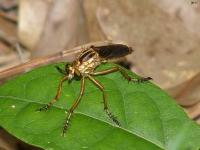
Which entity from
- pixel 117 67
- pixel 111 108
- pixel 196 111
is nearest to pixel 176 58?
pixel 196 111

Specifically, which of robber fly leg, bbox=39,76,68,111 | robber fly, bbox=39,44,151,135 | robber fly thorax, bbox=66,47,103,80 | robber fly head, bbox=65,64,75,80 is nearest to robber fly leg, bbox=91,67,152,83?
robber fly, bbox=39,44,151,135

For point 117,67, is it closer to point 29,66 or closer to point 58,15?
point 29,66

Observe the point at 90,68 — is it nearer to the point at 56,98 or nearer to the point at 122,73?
the point at 122,73

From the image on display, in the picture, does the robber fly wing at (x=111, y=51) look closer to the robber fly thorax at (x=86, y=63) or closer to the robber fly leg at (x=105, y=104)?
the robber fly thorax at (x=86, y=63)

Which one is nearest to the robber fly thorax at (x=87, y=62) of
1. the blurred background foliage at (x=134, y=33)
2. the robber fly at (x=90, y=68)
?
the robber fly at (x=90, y=68)

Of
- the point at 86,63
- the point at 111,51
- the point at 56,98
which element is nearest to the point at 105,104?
the point at 56,98

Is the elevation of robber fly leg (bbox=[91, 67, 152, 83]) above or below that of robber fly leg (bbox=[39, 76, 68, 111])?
above

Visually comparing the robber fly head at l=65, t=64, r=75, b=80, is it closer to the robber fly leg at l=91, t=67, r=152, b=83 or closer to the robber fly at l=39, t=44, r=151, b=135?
the robber fly at l=39, t=44, r=151, b=135
